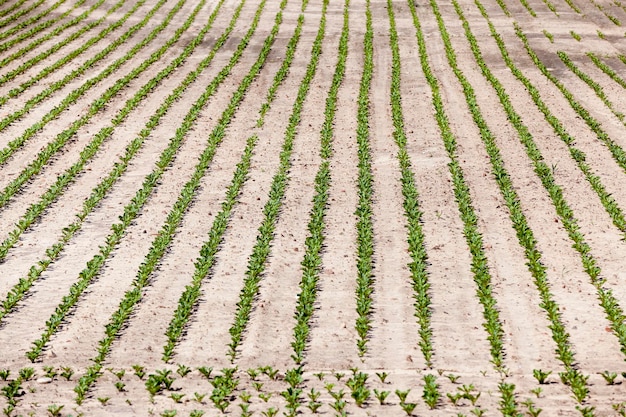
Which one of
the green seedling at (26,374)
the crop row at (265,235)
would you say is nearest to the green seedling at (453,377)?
the crop row at (265,235)

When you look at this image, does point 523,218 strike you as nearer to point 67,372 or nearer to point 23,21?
point 67,372

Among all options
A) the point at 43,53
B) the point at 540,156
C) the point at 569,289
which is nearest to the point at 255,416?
the point at 569,289

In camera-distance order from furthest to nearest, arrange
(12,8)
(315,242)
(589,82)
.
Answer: (12,8)
(589,82)
(315,242)

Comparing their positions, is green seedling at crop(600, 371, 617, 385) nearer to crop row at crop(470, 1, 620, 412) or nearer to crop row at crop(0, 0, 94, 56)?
crop row at crop(470, 1, 620, 412)

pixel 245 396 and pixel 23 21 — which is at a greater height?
pixel 245 396

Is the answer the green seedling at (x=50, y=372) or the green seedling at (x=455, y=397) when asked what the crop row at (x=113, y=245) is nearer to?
the green seedling at (x=50, y=372)

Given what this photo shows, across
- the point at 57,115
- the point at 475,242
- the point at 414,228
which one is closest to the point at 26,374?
the point at 414,228

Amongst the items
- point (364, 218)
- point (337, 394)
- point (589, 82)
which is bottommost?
point (589, 82)

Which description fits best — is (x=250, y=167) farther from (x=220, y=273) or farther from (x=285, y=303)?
(x=285, y=303)

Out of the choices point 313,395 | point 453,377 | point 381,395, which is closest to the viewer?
point 381,395
